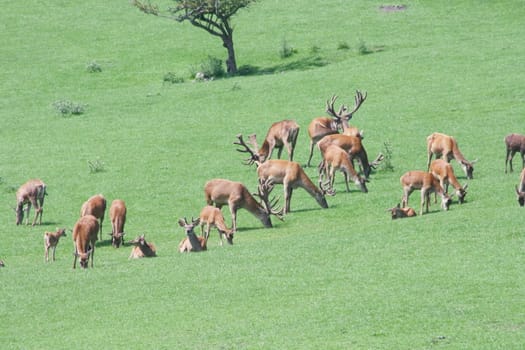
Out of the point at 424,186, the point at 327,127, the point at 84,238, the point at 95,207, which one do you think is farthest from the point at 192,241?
the point at 327,127

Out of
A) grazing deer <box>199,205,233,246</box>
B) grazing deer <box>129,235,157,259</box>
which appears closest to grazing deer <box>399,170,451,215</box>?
grazing deer <box>199,205,233,246</box>

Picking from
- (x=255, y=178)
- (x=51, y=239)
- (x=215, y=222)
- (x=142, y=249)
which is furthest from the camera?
(x=255, y=178)

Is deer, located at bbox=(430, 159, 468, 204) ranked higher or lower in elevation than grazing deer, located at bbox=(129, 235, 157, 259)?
higher

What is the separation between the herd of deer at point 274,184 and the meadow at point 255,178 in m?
0.50

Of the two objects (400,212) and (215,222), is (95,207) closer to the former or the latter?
(215,222)

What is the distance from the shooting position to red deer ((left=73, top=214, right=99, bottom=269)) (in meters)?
23.4

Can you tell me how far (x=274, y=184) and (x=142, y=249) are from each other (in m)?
6.25

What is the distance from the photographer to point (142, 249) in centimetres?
2433

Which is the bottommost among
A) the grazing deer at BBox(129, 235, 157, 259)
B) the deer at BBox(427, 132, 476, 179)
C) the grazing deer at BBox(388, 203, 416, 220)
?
the grazing deer at BBox(129, 235, 157, 259)

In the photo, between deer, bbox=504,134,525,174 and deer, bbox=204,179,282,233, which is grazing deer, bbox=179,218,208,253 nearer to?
deer, bbox=204,179,282,233

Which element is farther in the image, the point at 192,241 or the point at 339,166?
the point at 339,166

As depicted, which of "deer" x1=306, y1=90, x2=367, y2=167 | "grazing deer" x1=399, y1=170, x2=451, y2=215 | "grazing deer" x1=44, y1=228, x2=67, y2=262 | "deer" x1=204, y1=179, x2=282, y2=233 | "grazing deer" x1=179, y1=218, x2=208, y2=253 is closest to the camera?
"grazing deer" x1=179, y1=218, x2=208, y2=253

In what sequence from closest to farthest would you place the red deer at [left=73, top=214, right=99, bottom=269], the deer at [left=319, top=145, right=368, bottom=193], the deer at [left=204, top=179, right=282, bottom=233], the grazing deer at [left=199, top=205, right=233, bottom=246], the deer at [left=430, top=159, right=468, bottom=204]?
the red deer at [left=73, top=214, right=99, bottom=269] < the grazing deer at [left=199, top=205, right=233, bottom=246] < the deer at [left=204, top=179, right=282, bottom=233] < the deer at [left=430, top=159, right=468, bottom=204] < the deer at [left=319, top=145, right=368, bottom=193]

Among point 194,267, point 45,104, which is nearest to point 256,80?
point 45,104
